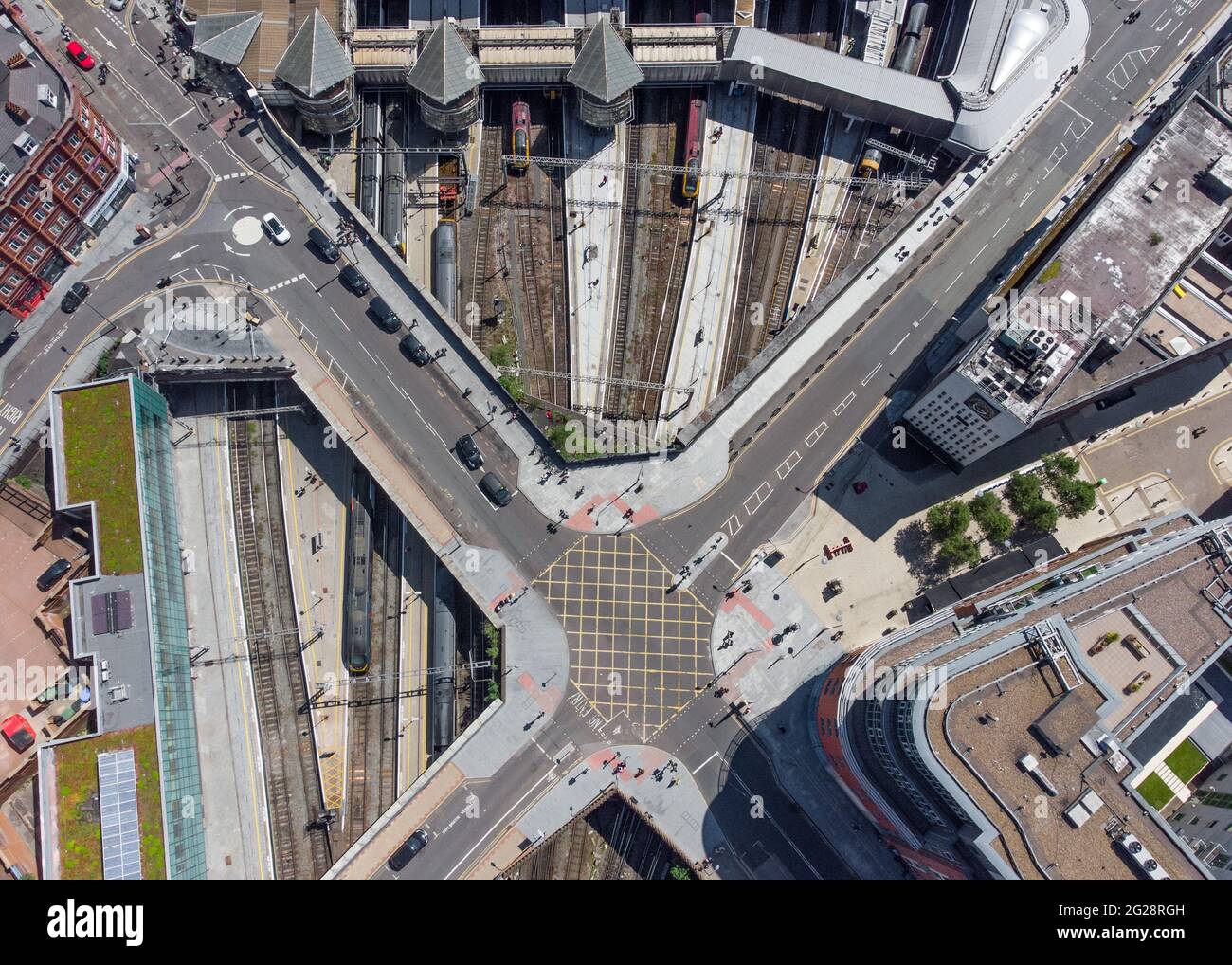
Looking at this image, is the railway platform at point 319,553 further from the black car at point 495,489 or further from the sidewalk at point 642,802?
the sidewalk at point 642,802

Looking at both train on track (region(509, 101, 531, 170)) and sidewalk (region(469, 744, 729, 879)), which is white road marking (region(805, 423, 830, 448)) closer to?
sidewalk (region(469, 744, 729, 879))

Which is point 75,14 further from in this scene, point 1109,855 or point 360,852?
point 1109,855

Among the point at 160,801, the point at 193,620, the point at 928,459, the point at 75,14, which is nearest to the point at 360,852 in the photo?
the point at 160,801

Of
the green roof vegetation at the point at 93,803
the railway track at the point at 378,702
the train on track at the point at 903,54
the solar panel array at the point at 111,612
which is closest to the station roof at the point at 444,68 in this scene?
the railway track at the point at 378,702

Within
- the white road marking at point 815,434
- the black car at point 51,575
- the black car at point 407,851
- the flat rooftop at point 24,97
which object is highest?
the flat rooftop at point 24,97

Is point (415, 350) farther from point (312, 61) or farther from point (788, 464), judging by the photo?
point (788, 464)

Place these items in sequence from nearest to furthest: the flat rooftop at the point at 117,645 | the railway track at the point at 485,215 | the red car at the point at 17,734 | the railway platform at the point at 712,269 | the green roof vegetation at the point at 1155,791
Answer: the flat rooftop at the point at 117,645, the red car at the point at 17,734, the green roof vegetation at the point at 1155,791, the railway platform at the point at 712,269, the railway track at the point at 485,215
